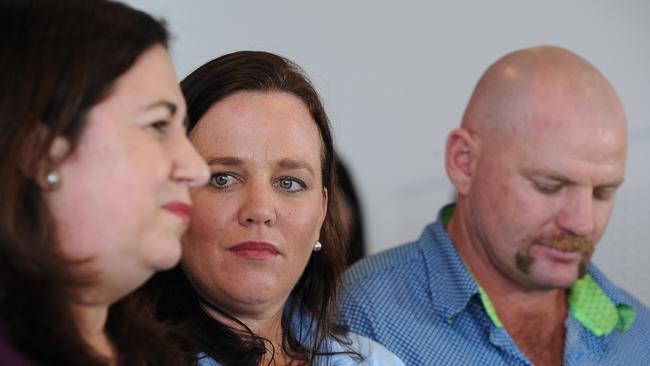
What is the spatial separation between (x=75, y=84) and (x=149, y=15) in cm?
Result: 19

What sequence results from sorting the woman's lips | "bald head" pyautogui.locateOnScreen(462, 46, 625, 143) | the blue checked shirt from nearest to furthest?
the woman's lips
the blue checked shirt
"bald head" pyautogui.locateOnScreen(462, 46, 625, 143)

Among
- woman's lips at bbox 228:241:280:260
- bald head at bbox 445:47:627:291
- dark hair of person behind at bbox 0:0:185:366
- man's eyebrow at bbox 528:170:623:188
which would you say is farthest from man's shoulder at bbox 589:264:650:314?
dark hair of person behind at bbox 0:0:185:366

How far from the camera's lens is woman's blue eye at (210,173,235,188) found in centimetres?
156

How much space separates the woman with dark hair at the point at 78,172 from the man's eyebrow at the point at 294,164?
1.35ft

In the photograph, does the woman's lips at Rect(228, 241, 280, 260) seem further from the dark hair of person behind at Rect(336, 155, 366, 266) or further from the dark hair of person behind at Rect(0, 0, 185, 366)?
the dark hair of person behind at Rect(336, 155, 366, 266)

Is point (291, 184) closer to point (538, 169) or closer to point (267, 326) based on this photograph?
point (267, 326)

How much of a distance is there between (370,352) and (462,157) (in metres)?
0.68

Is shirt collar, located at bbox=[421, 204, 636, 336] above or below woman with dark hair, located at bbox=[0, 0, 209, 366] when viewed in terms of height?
below

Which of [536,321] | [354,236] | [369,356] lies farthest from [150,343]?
[354,236]

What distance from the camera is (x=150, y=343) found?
127 centimetres

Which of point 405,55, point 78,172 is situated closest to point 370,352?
point 78,172

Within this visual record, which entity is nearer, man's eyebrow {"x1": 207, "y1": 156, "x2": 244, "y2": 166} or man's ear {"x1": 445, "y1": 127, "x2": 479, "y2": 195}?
man's eyebrow {"x1": 207, "y1": 156, "x2": 244, "y2": 166}

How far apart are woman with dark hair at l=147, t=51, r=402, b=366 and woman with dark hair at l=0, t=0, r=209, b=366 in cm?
38

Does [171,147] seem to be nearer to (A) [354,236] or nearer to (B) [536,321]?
(B) [536,321]
